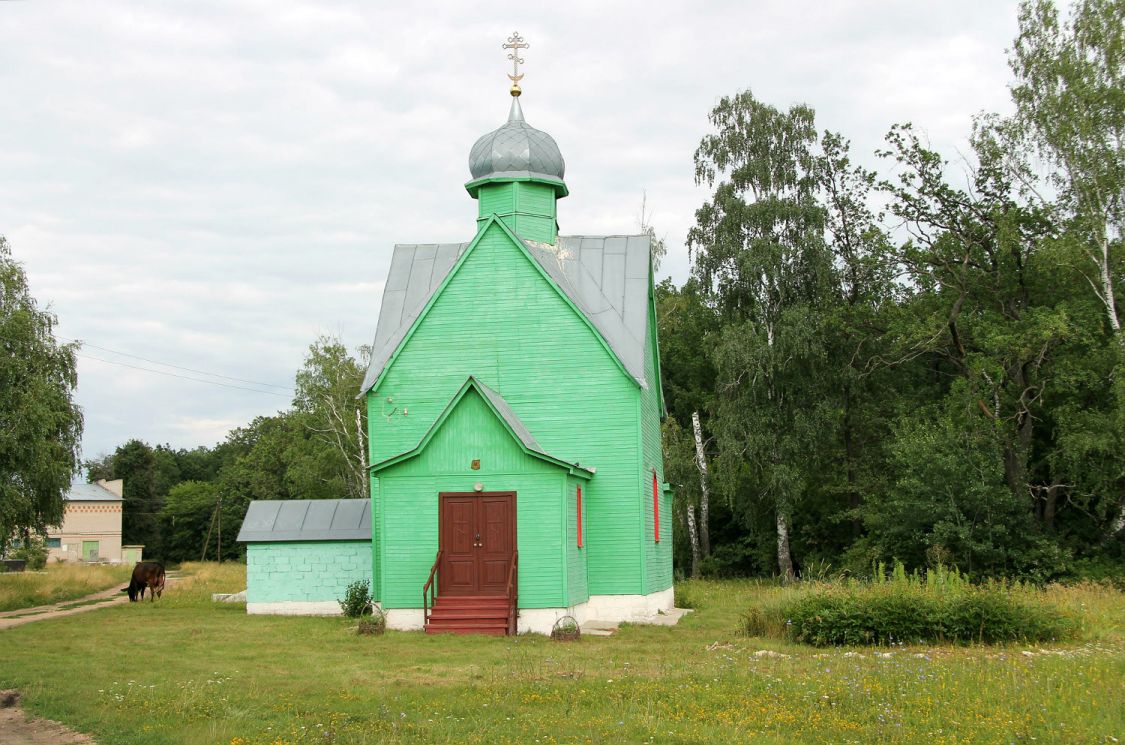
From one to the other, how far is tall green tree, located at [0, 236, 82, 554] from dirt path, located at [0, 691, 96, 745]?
1562 centimetres

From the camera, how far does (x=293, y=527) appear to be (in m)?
22.7

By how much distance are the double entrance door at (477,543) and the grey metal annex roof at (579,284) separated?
12.9ft

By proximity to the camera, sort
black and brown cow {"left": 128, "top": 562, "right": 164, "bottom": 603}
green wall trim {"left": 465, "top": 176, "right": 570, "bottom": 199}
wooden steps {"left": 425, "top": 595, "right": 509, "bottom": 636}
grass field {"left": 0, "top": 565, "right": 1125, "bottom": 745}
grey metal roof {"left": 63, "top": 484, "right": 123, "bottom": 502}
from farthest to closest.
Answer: grey metal roof {"left": 63, "top": 484, "right": 123, "bottom": 502} < black and brown cow {"left": 128, "top": 562, "right": 164, "bottom": 603} < green wall trim {"left": 465, "top": 176, "right": 570, "bottom": 199} < wooden steps {"left": 425, "top": 595, "right": 509, "bottom": 636} < grass field {"left": 0, "top": 565, "right": 1125, "bottom": 745}

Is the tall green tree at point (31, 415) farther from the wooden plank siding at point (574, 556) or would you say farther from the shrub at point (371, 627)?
the wooden plank siding at point (574, 556)

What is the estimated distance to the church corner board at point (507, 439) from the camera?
18.5 meters

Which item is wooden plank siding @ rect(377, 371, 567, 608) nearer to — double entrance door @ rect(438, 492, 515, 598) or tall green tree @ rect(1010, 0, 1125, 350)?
double entrance door @ rect(438, 492, 515, 598)

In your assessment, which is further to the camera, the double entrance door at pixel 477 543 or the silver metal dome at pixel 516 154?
the silver metal dome at pixel 516 154

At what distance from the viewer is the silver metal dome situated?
23.7 m

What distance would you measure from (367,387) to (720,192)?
1603 centimetres

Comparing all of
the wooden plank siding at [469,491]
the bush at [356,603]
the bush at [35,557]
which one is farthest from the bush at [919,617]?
the bush at [35,557]

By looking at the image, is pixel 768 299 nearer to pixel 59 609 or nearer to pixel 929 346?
pixel 929 346

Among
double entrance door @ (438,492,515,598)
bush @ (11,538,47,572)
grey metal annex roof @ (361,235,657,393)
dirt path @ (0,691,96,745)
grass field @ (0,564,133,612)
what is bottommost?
dirt path @ (0,691,96,745)

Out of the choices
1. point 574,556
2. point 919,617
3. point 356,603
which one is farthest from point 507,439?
point 919,617

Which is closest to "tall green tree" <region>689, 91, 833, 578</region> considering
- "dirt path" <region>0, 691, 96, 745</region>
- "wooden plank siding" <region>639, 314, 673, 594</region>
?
"wooden plank siding" <region>639, 314, 673, 594</region>
